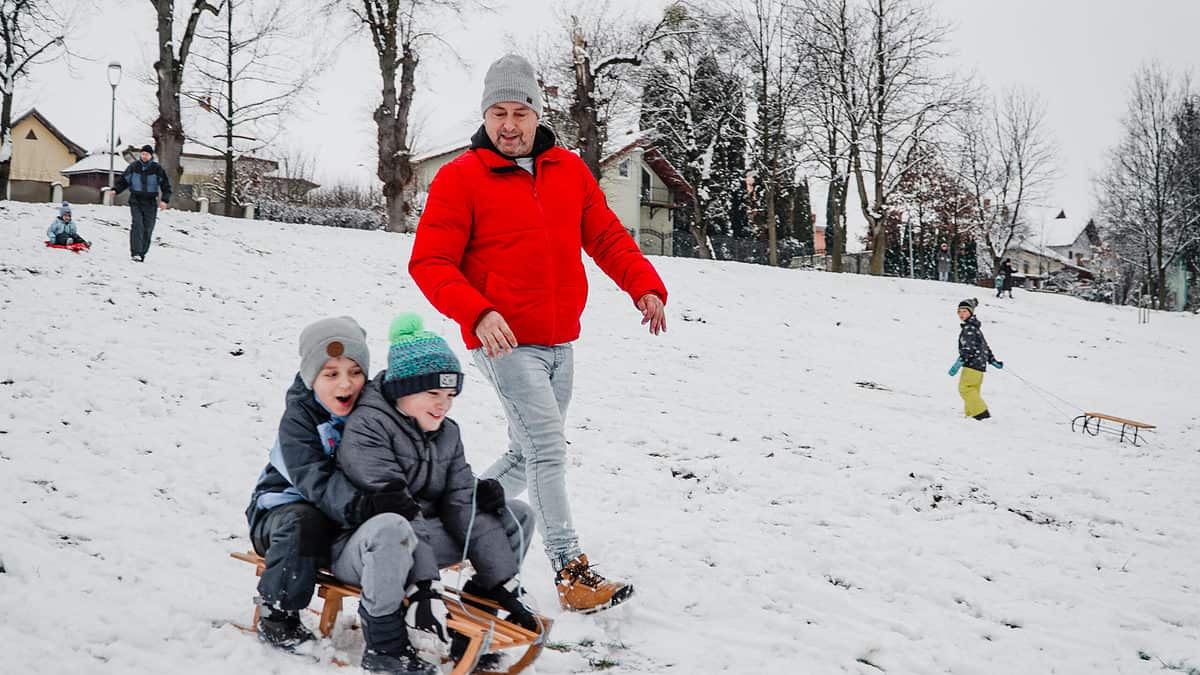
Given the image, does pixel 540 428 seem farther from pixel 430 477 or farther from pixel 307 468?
pixel 307 468

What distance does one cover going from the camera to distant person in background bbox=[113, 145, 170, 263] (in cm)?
1203

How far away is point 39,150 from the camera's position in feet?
Result: 172

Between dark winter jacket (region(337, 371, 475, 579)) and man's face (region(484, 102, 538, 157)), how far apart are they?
1.21 metres

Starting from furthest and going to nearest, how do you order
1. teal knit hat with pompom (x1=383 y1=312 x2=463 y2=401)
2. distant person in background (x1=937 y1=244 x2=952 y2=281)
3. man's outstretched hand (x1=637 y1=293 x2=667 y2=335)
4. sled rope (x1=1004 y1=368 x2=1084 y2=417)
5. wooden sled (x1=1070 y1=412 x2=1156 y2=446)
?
distant person in background (x1=937 y1=244 x2=952 y2=281) < sled rope (x1=1004 y1=368 x2=1084 y2=417) < wooden sled (x1=1070 y1=412 x2=1156 y2=446) < man's outstretched hand (x1=637 y1=293 x2=667 y2=335) < teal knit hat with pompom (x1=383 y1=312 x2=463 y2=401)

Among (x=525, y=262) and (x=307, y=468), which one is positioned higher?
(x=525, y=262)

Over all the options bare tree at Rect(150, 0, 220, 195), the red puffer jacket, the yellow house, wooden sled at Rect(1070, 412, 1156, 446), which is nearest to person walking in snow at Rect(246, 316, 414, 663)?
the red puffer jacket

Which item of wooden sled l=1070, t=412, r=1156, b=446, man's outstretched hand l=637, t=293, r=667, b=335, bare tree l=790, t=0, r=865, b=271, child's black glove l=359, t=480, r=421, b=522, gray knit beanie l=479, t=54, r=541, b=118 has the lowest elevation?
wooden sled l=1070, t=412, r=1156, b=446

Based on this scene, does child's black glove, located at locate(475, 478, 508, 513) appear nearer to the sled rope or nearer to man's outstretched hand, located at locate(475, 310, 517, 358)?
man's outstretched hand, located at locate(475, 310, 517, 358)

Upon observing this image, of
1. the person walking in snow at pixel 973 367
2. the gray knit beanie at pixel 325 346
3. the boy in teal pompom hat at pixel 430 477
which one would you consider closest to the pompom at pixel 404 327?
the boy in teal pompom hat at pixel 430 477

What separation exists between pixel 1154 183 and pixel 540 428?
4130 cm

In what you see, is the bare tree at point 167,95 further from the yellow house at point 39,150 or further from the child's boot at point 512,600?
the yellow house at point 39,150

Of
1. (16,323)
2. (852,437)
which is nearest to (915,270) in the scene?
(852,437)

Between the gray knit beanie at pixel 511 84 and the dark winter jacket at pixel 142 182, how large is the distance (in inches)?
425

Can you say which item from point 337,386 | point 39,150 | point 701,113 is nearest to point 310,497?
point 337,386
